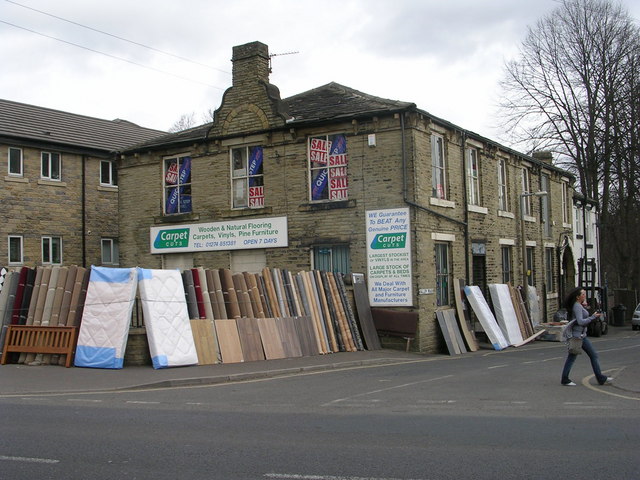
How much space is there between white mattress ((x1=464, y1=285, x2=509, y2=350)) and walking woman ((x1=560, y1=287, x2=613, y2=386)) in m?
9.50

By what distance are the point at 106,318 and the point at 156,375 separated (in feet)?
7.05

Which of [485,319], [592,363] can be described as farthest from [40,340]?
[485,319]

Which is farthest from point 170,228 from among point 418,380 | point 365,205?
point 418,380

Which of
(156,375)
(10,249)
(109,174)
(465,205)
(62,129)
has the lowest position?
(156,375)

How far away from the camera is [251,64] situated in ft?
73.5

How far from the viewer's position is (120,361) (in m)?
14.5

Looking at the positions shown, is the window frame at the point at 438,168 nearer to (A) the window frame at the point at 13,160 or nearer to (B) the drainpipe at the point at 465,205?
(B) the drainpipe at the point at 465,205

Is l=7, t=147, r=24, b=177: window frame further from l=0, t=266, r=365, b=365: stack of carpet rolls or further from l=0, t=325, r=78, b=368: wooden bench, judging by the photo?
l=0, t=325, r=78, b=368: wooden bench

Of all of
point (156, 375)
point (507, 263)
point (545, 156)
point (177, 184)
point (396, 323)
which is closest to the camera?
point (156, 375)

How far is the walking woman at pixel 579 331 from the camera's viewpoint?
1177cm

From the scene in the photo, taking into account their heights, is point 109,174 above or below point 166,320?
above

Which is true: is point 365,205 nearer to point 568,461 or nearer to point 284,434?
point 284,434

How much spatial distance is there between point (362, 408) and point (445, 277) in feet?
40.1

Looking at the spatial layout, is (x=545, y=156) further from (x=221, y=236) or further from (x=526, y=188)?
(x=221, y=236)
